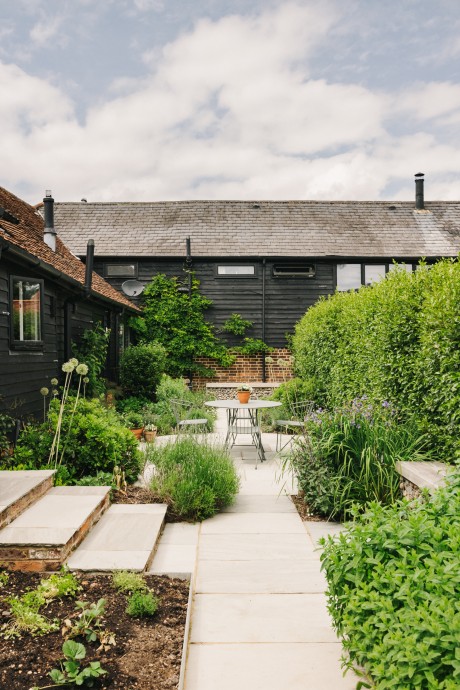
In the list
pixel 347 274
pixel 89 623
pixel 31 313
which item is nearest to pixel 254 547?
pixel 89 623

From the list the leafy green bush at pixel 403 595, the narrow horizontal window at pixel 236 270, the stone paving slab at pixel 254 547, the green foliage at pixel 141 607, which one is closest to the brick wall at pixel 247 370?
the narrow horizontal window at pixel 236 270

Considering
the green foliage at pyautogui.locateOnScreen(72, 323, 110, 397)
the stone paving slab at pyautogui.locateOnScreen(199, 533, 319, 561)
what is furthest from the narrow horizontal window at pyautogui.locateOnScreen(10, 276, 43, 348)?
the stone paving slab at pyautogui.locateOnScreen(199, 533, 319, 561)

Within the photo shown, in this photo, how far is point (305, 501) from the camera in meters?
4.84

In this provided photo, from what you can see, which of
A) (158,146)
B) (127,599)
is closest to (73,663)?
(127,599)

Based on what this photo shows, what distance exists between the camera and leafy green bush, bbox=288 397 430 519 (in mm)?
4332

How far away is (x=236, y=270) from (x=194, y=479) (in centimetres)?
1116

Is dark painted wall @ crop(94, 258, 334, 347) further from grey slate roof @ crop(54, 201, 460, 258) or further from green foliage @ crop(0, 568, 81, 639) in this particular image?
green foliage @ crop(0, 568, 81, 639)

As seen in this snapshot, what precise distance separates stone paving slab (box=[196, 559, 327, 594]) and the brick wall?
11553 mm

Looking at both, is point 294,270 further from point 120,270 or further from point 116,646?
point 116,646

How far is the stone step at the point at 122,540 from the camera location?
128 inches

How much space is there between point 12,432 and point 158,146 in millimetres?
11979

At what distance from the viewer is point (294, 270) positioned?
50.3 ft

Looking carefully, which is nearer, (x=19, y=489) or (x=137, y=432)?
(x=19, y=489)

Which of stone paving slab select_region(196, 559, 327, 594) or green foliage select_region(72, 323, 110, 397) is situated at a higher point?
green foliage select_region(72, 323, 110, 397)
